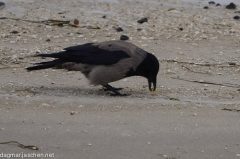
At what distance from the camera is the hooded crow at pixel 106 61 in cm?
591

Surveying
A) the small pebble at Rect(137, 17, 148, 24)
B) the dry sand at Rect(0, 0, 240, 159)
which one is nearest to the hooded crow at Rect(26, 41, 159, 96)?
the dry sand at Rect(0, 0, 240, 159)

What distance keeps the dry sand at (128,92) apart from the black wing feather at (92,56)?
42 centimetres

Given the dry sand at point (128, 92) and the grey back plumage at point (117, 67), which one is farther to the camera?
the grey back plumage at point (117, 67)

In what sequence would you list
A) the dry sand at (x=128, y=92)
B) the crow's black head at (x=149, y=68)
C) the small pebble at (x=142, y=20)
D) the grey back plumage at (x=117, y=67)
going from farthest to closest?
the small pebble at (x=142, y=20) < the crow's black head at (x=149, y=68) < the grey back plumage at (x=117, y=67) < the dry sand at (x=128, y=92)

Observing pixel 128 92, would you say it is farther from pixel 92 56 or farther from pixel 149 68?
pixel 92 56

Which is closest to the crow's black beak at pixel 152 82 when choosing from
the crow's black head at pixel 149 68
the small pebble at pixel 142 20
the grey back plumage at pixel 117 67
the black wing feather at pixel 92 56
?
the crow's black head at pixel 149 68

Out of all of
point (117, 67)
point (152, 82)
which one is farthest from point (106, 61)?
point (152, 82)

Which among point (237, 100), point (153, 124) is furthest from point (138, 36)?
point (153, 124)

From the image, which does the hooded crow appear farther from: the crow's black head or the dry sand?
the dry sand

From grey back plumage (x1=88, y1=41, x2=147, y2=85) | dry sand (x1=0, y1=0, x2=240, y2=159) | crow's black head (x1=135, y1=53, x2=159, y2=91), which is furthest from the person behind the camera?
crow's black head (x1=135, y1=53, x2=159, y2=91)

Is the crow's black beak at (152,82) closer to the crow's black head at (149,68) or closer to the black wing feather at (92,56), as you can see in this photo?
the crow's black head at (149,68)

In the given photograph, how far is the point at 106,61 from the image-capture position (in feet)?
19.4

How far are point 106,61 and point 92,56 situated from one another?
0.20 meters

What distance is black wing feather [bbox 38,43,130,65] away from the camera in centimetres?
591
